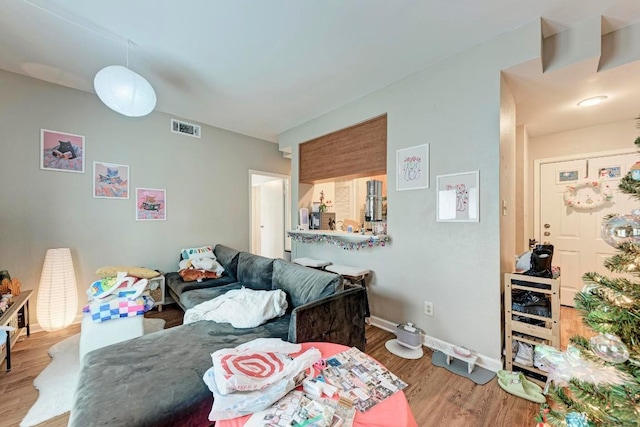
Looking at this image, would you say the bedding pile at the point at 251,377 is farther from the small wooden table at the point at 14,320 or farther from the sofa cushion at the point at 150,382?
the small wooden table at the point at 14,320

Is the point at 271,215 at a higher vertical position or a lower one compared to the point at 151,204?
lower

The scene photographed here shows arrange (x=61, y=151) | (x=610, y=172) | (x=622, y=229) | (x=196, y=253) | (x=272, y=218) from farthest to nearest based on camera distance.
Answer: (x=272, y=218), (x=196, y=253), (x=610, y=172), (x=61, y=151), (x=622, y=229)

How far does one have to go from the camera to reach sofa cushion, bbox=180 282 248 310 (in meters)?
2.43

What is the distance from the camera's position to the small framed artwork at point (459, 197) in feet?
6.84

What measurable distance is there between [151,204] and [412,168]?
344 centimetres

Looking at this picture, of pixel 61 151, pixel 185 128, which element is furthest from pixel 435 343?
pixel 61 151

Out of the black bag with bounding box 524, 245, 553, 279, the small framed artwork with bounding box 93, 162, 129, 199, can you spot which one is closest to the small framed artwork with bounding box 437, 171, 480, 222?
the black bag with bounding box 524, 245, 553, 279

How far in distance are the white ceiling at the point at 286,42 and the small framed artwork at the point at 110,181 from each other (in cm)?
95

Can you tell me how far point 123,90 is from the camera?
2.02m

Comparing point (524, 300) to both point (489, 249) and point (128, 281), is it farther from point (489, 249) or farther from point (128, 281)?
point (128, 281)

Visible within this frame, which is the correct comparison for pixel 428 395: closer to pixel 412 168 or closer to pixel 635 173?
pixel 635 173

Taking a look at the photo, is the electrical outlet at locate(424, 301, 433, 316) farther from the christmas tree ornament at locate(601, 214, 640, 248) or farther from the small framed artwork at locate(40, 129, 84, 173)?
the small framed artwork at locate(40, 129, 84, 173)

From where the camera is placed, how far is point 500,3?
5.43 feet

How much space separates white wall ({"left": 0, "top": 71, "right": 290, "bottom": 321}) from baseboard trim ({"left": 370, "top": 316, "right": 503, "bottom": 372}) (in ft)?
8.77
